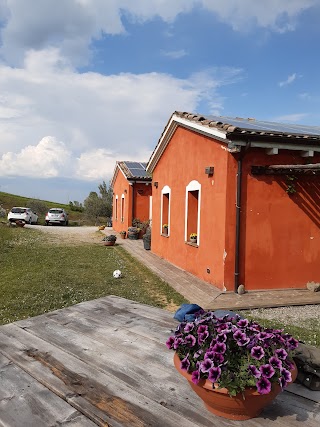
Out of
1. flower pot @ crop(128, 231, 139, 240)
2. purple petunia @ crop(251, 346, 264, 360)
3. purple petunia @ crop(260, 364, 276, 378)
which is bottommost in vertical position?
flower pot @ crop(128, 231, 139, 240)

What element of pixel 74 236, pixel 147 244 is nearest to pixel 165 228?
pixel 147 244

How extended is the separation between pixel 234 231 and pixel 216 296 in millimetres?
1405

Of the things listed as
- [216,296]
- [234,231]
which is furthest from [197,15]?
[216,296]

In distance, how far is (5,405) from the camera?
1.76m

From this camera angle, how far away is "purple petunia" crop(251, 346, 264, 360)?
60.1 inches

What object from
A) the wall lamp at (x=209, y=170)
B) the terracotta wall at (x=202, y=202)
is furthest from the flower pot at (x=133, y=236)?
the wall lamp at (x=209, y=170)

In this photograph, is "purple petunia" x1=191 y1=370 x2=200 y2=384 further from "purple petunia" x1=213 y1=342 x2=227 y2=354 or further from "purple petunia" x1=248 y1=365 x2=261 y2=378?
"purple petunia" x1=248 y1=365 x2=261 y2=378

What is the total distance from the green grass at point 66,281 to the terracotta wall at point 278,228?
74.9 inches

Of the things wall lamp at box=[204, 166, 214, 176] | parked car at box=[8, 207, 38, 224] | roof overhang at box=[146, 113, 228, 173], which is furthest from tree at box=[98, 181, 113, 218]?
wall lamp at box=[204, 166, 214, 176]

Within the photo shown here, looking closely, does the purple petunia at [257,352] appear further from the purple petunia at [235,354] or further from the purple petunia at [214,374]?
the purple petunia at [214,374]

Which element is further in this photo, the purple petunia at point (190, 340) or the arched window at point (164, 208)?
the arched window at point (164, 208)

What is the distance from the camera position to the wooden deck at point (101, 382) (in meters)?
1.65

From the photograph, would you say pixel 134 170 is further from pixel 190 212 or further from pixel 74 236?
pixel 190 212

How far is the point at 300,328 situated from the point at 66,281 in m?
5.49
